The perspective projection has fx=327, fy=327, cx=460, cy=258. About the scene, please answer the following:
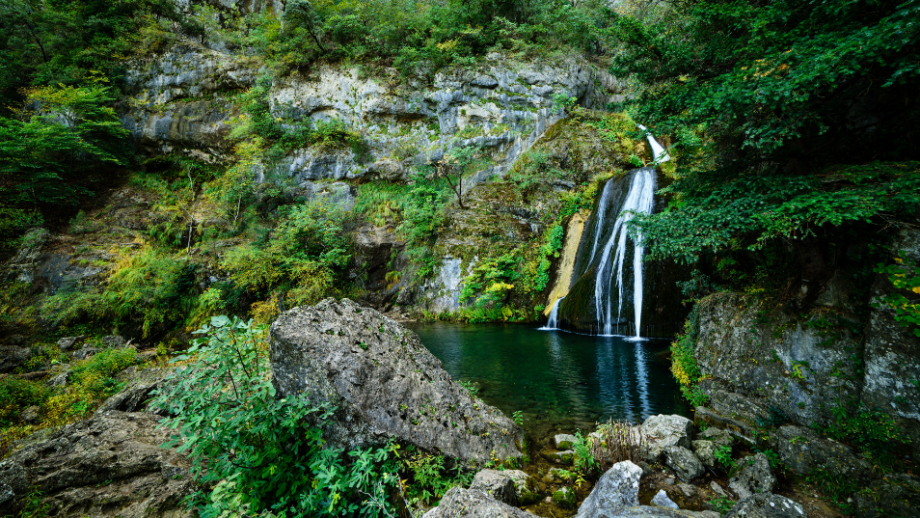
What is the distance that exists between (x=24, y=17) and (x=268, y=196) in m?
14.7

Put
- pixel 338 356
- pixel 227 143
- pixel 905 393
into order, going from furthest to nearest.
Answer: pixel 227 143, pixel 338 356, pixel 905 393

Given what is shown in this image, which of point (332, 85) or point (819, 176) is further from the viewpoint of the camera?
point (332, 85)

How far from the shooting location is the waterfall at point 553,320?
43.0ft

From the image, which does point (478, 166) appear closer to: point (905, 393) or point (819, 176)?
point (819, 176)

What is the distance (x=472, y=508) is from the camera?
77.5 inches

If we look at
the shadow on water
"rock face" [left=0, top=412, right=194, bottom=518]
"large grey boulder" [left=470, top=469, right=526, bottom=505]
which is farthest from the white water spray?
"rock face" [left=0, top=412, right=194, bottom=518]

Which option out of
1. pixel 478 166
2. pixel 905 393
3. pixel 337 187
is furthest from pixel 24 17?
pixel 905 393

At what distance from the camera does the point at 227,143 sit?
1888cm

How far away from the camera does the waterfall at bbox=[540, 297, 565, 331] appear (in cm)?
1310

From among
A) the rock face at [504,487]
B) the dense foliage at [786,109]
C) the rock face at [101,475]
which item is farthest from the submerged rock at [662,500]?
the rock face at [101,475]

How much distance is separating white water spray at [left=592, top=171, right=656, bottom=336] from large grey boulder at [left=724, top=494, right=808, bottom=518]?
8888mm

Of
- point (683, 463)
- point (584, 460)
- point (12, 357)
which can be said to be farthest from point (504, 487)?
point (12, 357)

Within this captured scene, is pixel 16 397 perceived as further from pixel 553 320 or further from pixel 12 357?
pixel 553 320

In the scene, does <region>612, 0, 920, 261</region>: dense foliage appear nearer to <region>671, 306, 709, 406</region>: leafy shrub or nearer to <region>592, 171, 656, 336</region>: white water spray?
<region>671, 306, 709, 406</region>: leafy shrub
